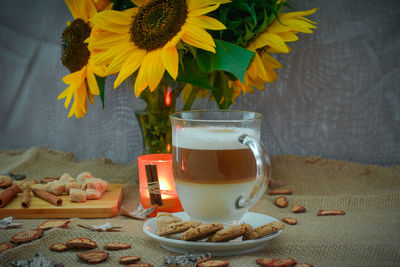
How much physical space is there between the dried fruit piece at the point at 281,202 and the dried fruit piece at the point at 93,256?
16.4 inches

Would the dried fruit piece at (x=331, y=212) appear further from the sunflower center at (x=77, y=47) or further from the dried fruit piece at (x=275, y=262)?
the sunflower center at (x=77, y=47)

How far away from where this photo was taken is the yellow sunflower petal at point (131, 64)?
77 centimetres

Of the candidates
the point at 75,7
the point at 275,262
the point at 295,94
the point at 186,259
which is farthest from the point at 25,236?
the point at 295,94

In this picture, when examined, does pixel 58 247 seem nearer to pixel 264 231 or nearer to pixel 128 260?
pixel 128 260

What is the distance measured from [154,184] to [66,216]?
17 cm

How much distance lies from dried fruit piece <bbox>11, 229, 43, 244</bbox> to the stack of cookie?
18cm

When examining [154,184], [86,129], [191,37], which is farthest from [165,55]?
[86,129]

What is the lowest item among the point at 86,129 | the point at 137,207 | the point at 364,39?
the point at 137,207

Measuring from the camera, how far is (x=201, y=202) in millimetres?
689

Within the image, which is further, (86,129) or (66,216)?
(86,129)

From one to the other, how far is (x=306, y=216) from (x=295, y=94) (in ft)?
1.65

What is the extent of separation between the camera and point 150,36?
77cm

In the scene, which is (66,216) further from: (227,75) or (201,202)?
(227,75)

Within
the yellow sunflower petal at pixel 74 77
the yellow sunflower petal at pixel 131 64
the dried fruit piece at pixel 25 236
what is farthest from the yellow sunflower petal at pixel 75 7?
the dried fruit piece at pixel 25 236
